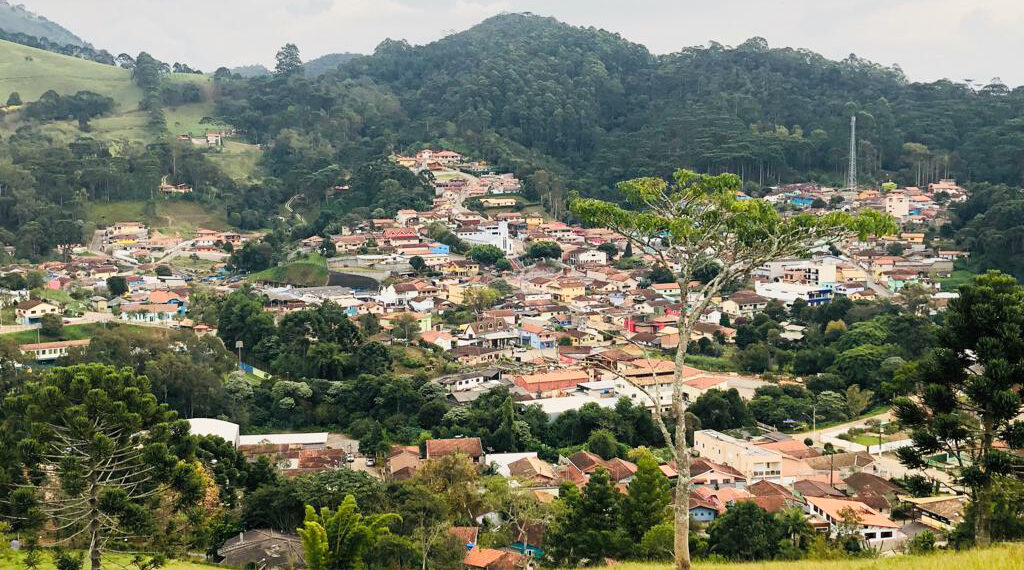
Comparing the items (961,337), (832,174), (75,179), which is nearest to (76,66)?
(75,179)

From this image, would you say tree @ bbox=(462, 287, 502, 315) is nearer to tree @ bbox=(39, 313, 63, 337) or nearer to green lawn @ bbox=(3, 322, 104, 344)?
green lawn @ bbox=(3, 322, 104, 344)

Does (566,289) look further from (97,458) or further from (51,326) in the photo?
(97,458)

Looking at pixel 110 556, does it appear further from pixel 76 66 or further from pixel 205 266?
pixel 76 66

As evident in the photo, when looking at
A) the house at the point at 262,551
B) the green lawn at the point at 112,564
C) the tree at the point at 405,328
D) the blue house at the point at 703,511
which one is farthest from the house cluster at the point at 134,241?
the green lawn at the point at 112,564

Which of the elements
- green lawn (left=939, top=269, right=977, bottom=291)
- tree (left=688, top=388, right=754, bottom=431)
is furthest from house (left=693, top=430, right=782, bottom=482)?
green lawn (left=939, top=269, right=977, bottom=291)

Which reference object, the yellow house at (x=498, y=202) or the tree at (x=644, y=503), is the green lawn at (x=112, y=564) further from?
the yellow house at (x=498, y=202)
